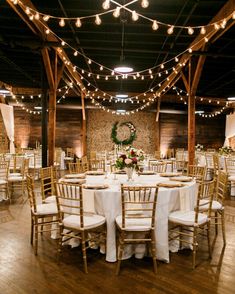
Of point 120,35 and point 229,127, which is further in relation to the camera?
point 229,127

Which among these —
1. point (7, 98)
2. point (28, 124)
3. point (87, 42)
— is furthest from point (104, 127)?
point (87, 42)

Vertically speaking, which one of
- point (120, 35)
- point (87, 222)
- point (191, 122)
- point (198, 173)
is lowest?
point (87, 222)

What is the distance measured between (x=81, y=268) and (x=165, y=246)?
1.04m

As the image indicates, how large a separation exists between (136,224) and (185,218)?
651mm

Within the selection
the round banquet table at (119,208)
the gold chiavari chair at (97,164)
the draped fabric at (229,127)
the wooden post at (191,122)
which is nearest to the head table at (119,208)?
the round banquet table at (119,208)

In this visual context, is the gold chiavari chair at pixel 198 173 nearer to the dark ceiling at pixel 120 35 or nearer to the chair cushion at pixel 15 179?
the dark ceiling at pixel 120 35

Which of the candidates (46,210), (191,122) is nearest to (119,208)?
(46,210)

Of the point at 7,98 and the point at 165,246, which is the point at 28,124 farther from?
the point at 165,246

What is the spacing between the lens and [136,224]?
340 centimetres

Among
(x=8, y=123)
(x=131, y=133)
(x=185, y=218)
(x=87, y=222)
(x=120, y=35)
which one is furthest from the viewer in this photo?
(x=131, y=133)

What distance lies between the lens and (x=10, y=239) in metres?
4.36

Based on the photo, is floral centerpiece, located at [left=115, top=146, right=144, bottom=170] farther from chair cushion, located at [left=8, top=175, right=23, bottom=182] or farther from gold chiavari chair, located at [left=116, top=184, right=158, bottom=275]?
chair cushion, located at [left=8, top=175, right=23, bottom=182]

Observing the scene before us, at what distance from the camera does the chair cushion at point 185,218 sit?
3566 millimetres

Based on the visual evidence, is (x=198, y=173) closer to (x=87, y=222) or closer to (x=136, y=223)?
(x=136, y=223)
